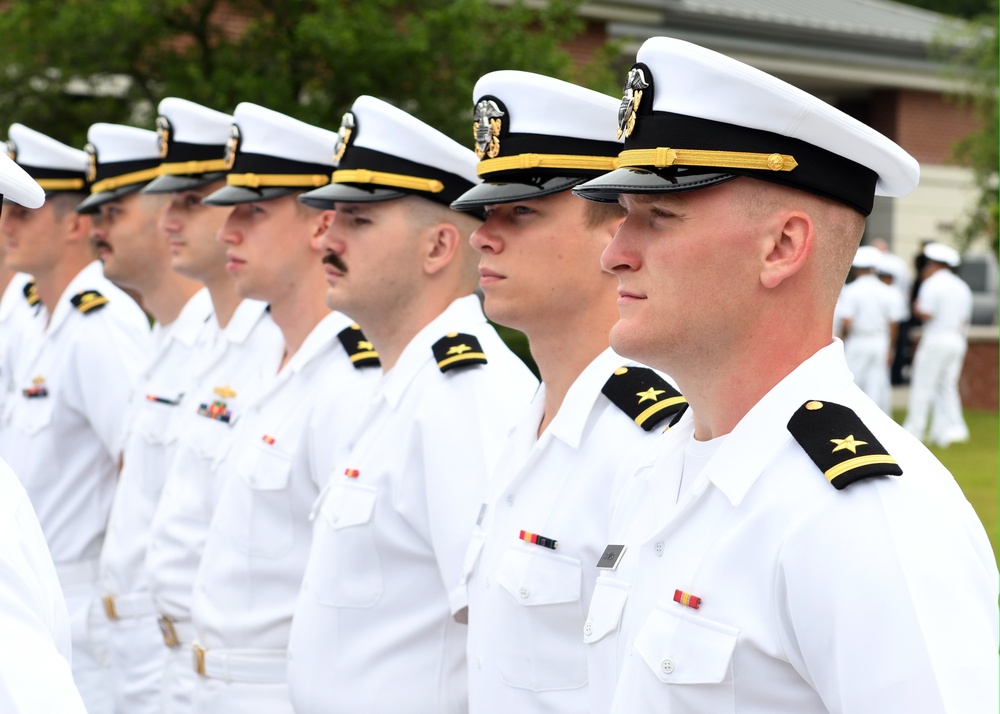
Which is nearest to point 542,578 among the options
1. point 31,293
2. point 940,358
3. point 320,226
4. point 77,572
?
point 320,226

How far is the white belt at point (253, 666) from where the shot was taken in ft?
12.2

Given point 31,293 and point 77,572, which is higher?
point 31,293

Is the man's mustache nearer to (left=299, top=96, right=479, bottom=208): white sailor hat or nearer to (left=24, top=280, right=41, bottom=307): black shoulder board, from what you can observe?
(left=299, top=96, right=479, bottom=208): white sailor hat

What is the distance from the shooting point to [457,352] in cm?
333

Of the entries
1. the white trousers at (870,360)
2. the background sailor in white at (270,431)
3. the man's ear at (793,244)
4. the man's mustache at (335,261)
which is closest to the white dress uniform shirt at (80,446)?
the background sailor in white at (270,431)

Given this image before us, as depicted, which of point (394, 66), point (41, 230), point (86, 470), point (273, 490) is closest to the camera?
point (273, 490)

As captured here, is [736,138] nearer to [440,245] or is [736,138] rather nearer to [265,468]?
[440,245]

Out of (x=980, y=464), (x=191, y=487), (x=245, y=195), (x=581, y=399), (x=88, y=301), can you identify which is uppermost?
(x=245, y=195)

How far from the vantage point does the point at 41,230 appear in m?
5.91

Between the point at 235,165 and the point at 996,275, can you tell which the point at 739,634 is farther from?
the point at 996,275

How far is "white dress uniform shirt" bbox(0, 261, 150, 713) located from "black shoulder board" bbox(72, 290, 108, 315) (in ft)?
0.07

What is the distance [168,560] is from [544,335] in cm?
200

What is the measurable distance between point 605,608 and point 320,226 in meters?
2.38

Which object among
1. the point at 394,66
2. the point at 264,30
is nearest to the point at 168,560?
the point at 394,66
